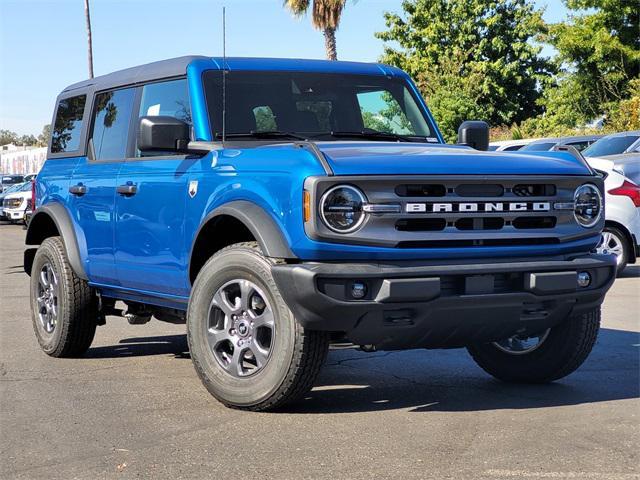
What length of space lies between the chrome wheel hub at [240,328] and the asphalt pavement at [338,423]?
29 cm

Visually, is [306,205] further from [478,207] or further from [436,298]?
[478,207]

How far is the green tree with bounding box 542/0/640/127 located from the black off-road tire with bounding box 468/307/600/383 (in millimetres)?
28207

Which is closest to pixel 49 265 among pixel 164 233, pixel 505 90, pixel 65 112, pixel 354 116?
pixel 65 112

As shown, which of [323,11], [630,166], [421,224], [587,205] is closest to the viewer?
[421,224]

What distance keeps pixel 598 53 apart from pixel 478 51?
12537 mm

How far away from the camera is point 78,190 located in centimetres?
752

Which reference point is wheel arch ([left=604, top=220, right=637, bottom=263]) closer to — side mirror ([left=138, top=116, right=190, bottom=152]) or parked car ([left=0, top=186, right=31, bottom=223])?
side mirror ([left=138, top=116, right=190, bottom=152])

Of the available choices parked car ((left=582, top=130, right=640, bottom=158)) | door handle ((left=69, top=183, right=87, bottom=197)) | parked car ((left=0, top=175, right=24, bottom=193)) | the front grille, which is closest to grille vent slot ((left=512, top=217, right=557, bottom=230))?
the front grille

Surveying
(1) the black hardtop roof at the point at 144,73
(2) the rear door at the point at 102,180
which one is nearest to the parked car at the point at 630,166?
(1) the black hardtop roof at the point at 144,73

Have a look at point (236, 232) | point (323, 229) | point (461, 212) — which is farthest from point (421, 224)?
point (236, 232)

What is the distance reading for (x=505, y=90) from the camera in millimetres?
46938

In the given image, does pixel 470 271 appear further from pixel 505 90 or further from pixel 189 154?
pixel 505 90

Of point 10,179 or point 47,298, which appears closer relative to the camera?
point 47,298

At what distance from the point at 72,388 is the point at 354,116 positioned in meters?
2.47
